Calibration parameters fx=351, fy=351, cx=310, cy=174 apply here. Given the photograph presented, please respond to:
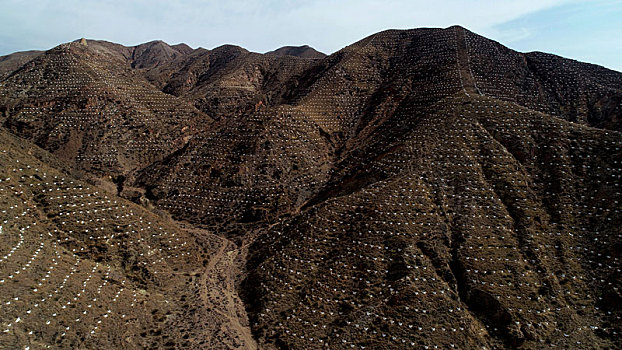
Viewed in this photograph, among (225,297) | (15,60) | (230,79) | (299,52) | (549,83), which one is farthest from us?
(299,52)

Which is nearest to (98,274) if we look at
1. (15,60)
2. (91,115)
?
(91,115)

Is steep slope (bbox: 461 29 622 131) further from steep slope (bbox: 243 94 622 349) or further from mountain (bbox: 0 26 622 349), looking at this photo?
steep slope (bbox: 243 94 622 349)

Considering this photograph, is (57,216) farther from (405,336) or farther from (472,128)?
(472,128)

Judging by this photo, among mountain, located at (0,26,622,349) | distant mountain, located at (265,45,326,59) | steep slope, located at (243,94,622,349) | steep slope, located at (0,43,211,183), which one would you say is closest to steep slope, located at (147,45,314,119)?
steep slope, located at (0,43,211,183)

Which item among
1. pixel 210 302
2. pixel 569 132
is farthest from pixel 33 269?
pixel 569 132

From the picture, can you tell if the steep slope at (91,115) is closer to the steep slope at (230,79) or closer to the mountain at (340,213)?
the mountain at (340,213)

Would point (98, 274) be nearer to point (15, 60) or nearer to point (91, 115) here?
point (91, 115)

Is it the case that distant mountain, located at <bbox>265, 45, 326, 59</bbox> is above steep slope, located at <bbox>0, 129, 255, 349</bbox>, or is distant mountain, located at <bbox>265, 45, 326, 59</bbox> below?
above
